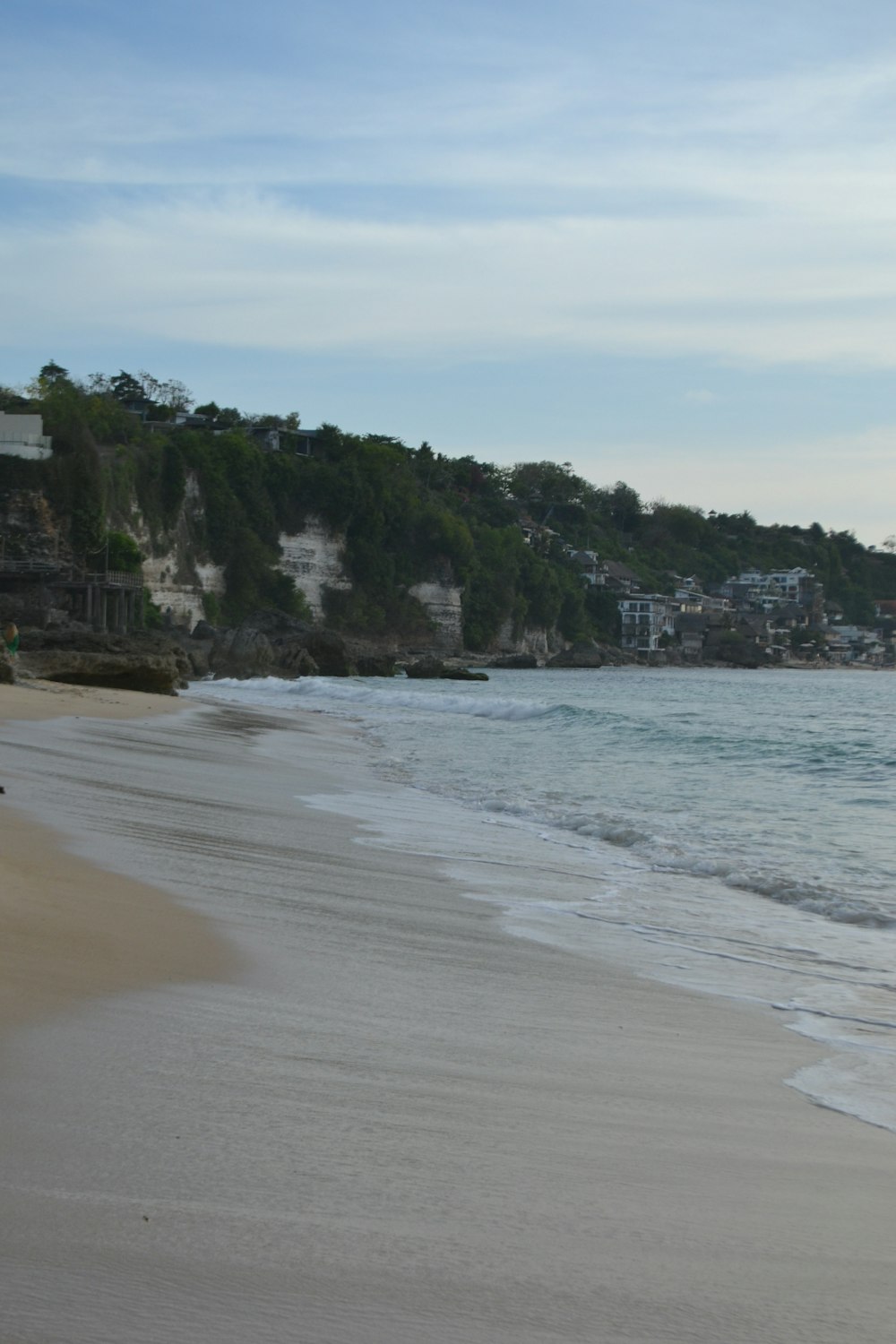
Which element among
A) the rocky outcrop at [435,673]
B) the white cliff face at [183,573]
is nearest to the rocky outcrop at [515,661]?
the white cliff face at [183,573]

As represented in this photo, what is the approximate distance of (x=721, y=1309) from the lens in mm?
1927

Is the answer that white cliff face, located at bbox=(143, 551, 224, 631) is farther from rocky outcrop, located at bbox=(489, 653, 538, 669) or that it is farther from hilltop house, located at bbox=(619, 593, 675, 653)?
hilltop house, located at bbox=(619, 593, 675, 653)

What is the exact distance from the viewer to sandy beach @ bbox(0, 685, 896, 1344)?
1.85 meters

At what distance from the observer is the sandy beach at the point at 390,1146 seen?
1.85 m

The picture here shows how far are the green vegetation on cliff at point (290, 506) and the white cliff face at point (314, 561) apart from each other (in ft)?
2.15

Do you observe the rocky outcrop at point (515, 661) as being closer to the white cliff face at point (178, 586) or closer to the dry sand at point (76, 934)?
the white cliff face at point (178, 586)

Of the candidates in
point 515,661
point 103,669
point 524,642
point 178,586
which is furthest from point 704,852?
point 524,642

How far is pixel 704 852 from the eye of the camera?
28.0ft

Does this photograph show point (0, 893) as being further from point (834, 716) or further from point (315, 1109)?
point (834, 716)

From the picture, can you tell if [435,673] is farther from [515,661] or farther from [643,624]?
[643,624]

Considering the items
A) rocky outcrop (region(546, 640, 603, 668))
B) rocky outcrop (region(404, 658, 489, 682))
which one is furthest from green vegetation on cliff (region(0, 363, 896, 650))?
rocky outcrop (region(404, 658, 489, 682))

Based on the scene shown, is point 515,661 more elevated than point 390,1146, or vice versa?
point 390,1146

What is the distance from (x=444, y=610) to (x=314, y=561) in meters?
11.2

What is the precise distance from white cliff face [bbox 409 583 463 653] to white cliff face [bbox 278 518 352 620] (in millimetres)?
6436
